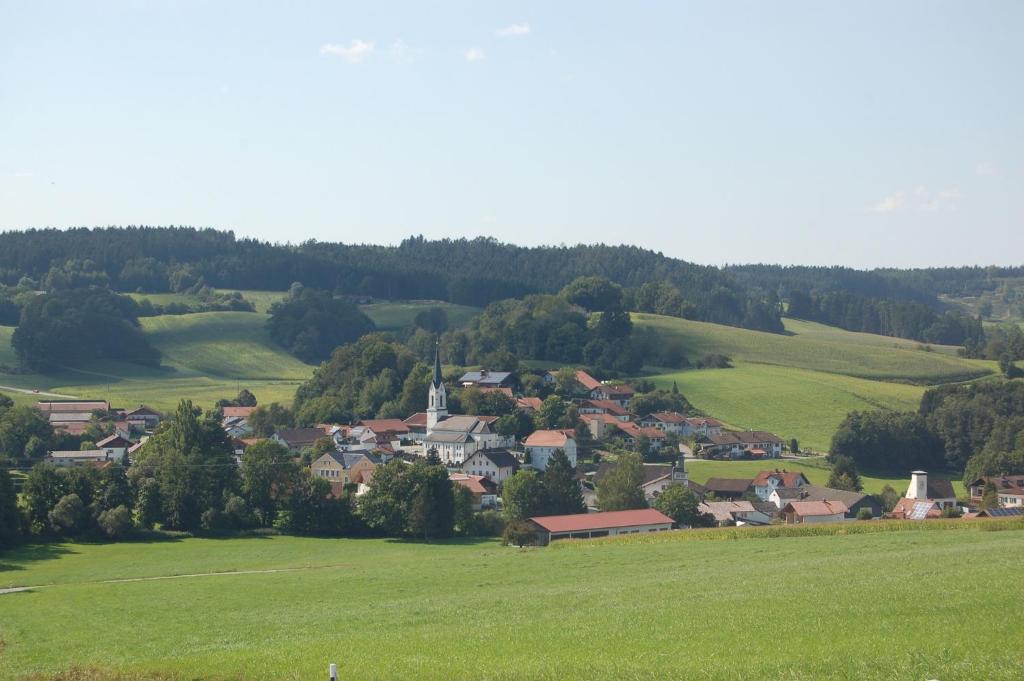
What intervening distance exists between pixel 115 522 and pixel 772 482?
4600 centimetres

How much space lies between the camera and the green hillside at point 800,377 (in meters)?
115

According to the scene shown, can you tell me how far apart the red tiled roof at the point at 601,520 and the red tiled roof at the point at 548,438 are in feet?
94.9

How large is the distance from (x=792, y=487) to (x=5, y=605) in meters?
59.5

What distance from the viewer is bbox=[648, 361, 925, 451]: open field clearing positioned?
4419 inches

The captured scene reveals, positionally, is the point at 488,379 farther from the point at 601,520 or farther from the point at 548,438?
the point at 601,520

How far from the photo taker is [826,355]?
155m

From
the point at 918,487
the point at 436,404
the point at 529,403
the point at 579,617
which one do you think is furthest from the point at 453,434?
the point at 579,617

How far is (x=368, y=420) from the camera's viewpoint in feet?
368

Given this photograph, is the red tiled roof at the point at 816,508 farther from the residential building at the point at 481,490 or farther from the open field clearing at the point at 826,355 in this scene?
the open field clearing at the point at 826,355

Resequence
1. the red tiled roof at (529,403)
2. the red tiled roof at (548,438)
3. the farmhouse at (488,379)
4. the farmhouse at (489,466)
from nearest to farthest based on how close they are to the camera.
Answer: the farmhouse at (489,466), the red tiled roof at (548,438), the red tiled roof at (529,403), the farmhouse at (488,379)

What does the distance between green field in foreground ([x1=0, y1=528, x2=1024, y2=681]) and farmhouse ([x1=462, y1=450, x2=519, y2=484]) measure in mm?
44749

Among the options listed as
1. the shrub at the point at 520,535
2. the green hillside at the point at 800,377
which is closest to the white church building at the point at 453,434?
the green hillside at the point at 800,377

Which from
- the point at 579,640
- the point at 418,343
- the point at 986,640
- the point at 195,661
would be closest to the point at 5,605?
the point at 195,661

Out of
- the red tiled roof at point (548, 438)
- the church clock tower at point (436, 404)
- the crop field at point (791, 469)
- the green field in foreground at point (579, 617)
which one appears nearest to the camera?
the green field in foreground at point (579, 617)
